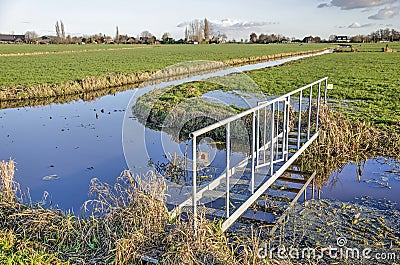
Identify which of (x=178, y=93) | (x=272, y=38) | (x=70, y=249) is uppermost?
(x=272, y=38)

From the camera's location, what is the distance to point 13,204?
6.42 meters

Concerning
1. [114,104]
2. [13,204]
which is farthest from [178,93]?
[13,204]

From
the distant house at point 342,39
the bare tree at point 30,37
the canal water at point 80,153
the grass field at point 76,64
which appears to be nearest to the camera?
the canal water at point 80,153

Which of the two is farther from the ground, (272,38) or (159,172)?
(272,38)

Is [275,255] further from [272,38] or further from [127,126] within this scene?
[272,38]

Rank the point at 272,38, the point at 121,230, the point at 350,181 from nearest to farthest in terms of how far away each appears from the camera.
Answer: the point at 121,230
the point at 350,181
the point at 272,38

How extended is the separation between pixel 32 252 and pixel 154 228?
1614 millimetres

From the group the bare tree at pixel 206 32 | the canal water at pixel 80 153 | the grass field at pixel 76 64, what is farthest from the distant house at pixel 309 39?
the canal water at pixel 80 153

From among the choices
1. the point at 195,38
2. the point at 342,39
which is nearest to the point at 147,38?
the point at 195,38

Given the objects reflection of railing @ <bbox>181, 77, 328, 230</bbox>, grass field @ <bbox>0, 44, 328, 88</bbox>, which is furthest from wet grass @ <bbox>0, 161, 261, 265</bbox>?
grass field @ <bbox>0, 44, 328, 88</bbox>

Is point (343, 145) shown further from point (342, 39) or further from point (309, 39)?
point (309, 39)

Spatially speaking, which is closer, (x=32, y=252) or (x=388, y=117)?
(x=32, y=252)

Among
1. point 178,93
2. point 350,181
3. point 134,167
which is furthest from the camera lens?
point 178,93

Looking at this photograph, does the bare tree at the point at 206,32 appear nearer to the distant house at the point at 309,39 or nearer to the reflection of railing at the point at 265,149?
the distant house at the point at 309,39
